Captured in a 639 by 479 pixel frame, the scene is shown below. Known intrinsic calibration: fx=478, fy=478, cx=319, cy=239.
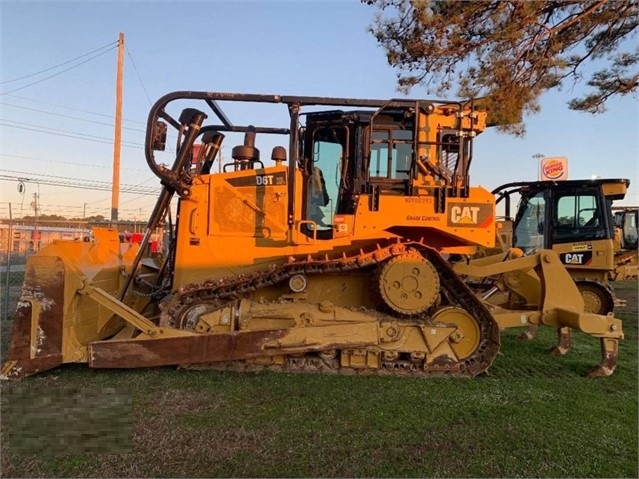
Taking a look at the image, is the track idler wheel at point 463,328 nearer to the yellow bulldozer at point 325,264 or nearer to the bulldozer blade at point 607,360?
the yellow bulldozer at point 325,264

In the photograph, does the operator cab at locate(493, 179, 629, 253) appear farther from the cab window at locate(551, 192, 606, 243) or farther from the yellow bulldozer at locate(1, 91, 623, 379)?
the yellow bulldozer at locate(1, 91, 623, 379)

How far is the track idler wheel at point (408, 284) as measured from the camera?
5570 mm

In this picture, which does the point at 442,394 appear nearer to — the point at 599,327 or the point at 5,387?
the point at 599,327

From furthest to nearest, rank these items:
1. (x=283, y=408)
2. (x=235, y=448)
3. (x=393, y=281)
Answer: (x=393, y=281) → (x=283, y=408) → (x=235, y=448)

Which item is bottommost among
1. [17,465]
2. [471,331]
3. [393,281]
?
[17,465]

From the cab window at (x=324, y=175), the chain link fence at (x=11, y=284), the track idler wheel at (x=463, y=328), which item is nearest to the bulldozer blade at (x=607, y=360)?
the track idler wheel at (x=463, y=328)

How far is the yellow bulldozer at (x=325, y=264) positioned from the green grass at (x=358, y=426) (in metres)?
0.34

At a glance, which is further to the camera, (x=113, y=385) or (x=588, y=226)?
(x=588, y=226)

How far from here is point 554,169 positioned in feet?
41.4

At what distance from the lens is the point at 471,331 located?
582 centimetres

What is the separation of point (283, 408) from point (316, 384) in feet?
2.40

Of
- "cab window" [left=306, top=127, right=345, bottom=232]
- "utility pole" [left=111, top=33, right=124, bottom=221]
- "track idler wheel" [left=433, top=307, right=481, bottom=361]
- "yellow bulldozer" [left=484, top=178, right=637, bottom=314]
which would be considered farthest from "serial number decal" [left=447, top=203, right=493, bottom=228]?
"utility pole" [left=111, top=33, right=124, bottom=221]

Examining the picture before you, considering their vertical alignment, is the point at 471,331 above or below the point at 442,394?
above

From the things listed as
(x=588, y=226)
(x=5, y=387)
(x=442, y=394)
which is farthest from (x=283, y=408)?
(x=588, y=226)
